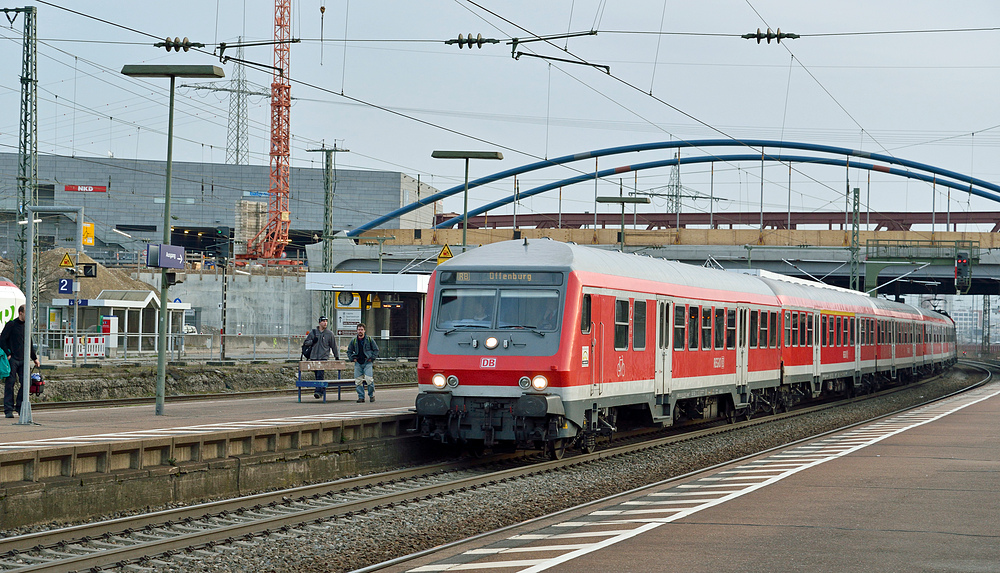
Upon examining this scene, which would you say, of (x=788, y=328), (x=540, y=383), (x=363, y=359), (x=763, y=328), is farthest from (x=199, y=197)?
(x=540, y=383)

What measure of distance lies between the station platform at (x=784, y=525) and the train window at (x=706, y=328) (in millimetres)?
4715

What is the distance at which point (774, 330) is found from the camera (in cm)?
2706

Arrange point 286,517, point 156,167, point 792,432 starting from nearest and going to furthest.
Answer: point 286,517 → point 792,432 → point 156,167

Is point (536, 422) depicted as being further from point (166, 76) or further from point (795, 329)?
point (795, 329)

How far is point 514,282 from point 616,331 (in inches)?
88.3

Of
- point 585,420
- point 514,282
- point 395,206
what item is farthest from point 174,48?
point 395,206

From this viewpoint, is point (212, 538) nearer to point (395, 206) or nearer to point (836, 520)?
point (836, 520)

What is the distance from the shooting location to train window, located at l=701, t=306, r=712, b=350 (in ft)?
72.5

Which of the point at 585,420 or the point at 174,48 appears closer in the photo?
the point at 585,420

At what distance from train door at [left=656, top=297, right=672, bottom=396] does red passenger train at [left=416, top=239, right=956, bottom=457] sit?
4cm

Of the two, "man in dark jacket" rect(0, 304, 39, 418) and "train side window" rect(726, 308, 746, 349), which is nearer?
"man in dark jacket" rect(0, 304, 39, 418)

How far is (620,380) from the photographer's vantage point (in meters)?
18.0

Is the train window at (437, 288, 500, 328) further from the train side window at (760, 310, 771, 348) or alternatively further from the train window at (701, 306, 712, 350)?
the train side window at (760, 310, 771, 348)

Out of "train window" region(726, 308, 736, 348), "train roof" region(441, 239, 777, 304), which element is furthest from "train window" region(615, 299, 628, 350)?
"train window" region(726, 308, 736, 348)
